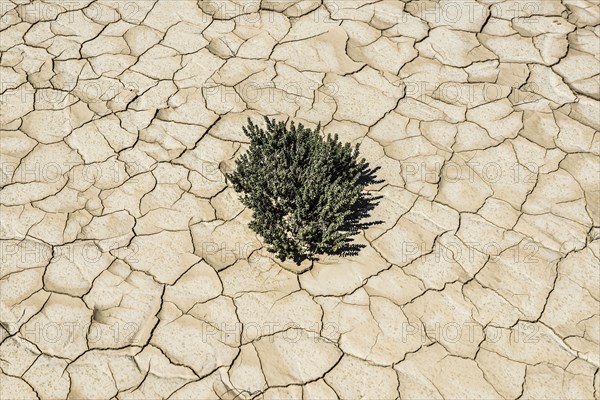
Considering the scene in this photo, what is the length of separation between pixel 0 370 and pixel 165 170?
1.55 metres

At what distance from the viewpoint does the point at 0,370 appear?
2982mm

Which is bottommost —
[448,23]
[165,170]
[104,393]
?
[104,393]

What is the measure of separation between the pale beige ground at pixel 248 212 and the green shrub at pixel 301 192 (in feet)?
0.40

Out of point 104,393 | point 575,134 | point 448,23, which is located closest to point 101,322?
point 104,393

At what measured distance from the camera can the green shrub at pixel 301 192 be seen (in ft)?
11.4

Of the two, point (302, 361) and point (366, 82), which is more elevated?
point (366, 82)

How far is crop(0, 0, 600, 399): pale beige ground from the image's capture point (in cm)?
309

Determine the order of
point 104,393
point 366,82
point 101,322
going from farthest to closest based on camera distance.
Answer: point 366,82 < point 101,322 < point 104,393

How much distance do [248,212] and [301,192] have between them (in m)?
0.41

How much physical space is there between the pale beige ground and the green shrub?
121mm

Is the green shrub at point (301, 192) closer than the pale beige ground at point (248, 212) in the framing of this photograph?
No

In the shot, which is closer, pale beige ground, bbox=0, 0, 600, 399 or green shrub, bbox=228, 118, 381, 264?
pale beige ground, bbox=0, 0, 600, 399

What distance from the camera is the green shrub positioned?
136 inches

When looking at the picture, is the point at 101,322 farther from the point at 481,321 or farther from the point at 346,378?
the point at 481,321
